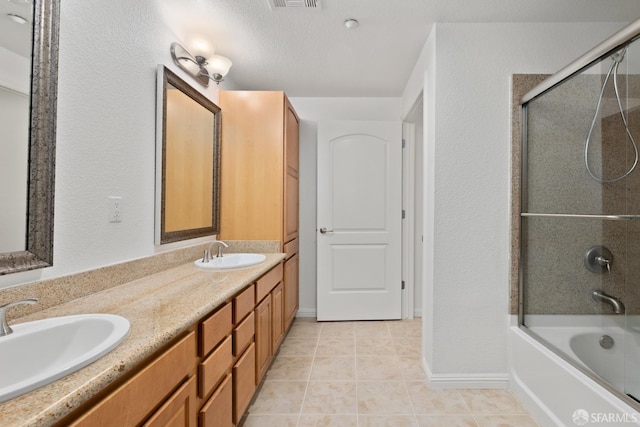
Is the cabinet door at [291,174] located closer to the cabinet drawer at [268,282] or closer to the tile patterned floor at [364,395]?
the cabinet drawer at [268,282]

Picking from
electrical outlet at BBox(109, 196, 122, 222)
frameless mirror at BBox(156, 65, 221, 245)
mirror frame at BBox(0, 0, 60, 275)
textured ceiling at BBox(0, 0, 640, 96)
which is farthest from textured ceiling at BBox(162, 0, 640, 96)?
electrical outlet at BBox(109, 196, 122, 222)

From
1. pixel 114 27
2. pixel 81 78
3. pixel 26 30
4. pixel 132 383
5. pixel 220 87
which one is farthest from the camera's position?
pixel 220 87

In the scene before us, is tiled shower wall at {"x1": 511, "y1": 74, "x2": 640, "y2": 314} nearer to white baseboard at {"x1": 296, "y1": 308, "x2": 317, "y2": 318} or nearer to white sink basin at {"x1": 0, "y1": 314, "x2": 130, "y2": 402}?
white baseboard at {"x1": 296, "y1": 308, "x2": 317, "y2": 318}

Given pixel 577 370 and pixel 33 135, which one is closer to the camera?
pixel 33 135

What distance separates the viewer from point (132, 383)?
0.74m

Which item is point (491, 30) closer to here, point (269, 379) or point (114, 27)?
point (114, 27)

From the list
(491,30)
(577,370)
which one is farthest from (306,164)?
(577,370)

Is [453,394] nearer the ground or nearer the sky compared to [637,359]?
nearer the ground

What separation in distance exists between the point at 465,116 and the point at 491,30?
56 centimetres

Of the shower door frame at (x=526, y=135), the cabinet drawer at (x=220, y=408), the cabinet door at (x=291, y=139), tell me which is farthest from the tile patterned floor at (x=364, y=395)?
the cabinet door at (x=291, y=139)

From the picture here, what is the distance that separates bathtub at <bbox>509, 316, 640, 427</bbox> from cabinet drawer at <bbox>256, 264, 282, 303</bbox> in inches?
60.9

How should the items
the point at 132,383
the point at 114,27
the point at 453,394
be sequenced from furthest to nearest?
the point at 453,394 → the point at 114,27 → the point at 132,383

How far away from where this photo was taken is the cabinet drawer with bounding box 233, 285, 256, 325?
1.42m

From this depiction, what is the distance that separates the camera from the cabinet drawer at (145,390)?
650mm
